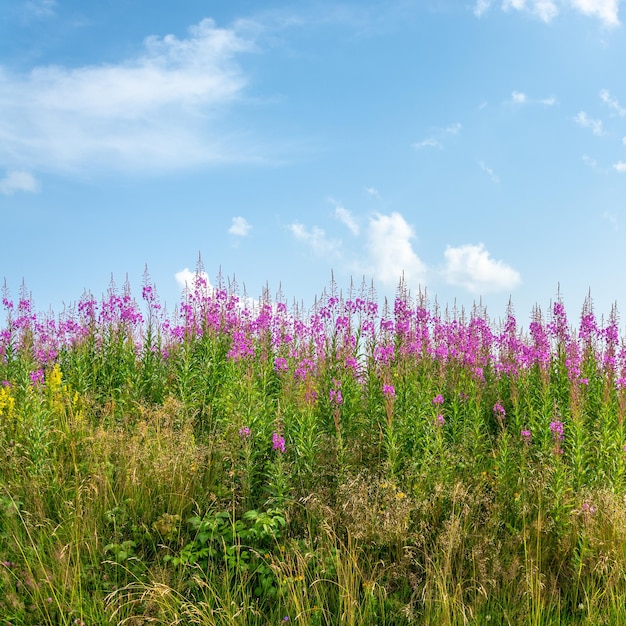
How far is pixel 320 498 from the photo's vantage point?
546 centimetres

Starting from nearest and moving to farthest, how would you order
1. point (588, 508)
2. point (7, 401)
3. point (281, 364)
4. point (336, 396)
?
point (588, 508) < point (336, 396) < point (7, 401) < point (281, 364)

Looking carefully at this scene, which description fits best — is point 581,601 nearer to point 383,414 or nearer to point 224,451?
point 383,414

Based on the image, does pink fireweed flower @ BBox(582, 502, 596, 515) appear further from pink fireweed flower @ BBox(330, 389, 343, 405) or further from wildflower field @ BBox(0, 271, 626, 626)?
pink fireweed flower @ BBox(330, 389, 343, 405)

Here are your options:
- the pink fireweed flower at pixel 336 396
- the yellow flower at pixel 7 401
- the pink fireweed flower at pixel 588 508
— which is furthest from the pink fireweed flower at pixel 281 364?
the pink fireweed flower at pixel 588 508

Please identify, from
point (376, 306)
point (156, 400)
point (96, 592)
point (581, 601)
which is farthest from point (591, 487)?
point (156, 400)

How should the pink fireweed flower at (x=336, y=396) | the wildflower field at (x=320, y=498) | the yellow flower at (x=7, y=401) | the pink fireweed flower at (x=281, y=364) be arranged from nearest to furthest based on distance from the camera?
1. the wildflower field at (x=320, y=498)
2. the pink fireweed flower at (x=336, y=396)
3. the yellow flower at (x=7, y=401)
4. the pink fireweed flower at (x=281, y=364)

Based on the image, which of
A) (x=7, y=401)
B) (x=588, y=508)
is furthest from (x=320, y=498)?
(x=7, y=401)

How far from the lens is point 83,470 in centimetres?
648

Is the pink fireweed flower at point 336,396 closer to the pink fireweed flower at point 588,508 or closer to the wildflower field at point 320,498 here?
the wildflower field at point 320,498

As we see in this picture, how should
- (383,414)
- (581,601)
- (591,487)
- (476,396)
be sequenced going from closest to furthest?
1. (581,601)
2. (591,487)
3. (383,414)
4. (476,396)

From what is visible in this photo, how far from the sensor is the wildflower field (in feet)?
15.4

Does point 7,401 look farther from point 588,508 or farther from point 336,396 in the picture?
point 588,508

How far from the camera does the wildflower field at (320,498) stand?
469 cm

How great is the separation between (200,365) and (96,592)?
4049 mm
